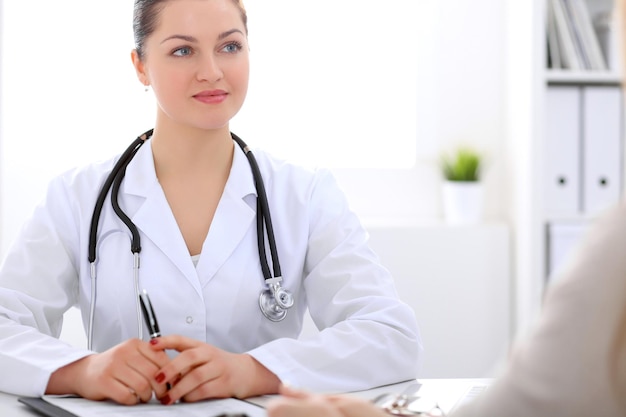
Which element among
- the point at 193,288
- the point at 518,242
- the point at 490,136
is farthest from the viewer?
the point at 490,136

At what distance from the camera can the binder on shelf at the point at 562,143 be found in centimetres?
268

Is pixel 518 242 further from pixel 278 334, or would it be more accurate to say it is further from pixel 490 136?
pixel 278 334

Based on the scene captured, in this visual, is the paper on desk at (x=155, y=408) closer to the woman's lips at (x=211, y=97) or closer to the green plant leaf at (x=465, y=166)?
the woman's lips at (x=211, y=97)

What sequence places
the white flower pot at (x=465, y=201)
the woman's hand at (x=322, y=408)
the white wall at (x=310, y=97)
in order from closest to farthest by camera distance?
the woman's hand at (x=322, y=408) → the white flower pot at (x=465, y=201) → the white wall at (x=310, y=97)

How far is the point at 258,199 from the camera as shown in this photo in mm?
1748

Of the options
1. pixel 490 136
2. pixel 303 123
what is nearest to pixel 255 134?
pixel 303 123

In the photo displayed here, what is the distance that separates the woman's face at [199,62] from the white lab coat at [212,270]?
0.50 ft

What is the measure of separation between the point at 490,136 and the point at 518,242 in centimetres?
44

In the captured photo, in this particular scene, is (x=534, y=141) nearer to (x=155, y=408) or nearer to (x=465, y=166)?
(x=465, y=166)

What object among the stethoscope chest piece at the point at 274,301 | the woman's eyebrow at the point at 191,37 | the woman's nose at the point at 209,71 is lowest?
the stethoscope chest piece at the point at 274,301

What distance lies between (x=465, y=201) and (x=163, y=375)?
1.74 meters

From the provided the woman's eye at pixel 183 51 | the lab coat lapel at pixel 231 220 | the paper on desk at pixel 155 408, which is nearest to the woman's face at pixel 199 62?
the woman's eye at pixel 183 51

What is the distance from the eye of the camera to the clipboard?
1.20 meters

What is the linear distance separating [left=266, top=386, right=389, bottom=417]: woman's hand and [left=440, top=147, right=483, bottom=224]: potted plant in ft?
6.55
